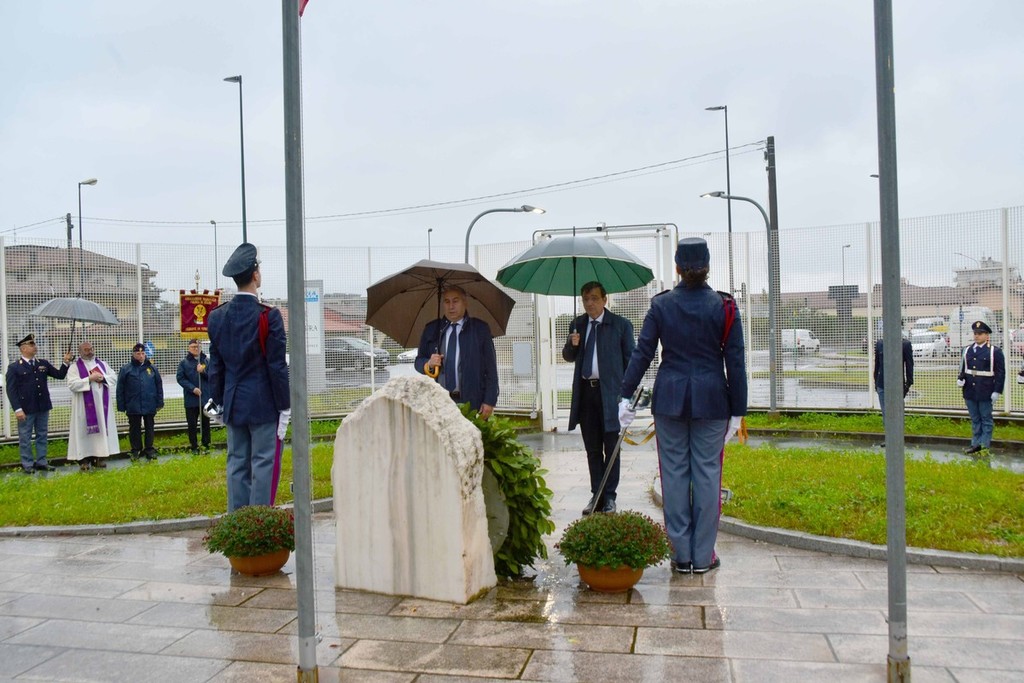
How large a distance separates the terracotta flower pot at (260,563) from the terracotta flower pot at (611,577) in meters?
2.08

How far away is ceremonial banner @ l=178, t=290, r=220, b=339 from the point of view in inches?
561

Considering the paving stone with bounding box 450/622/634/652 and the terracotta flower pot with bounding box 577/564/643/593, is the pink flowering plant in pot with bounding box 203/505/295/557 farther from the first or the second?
the terracotta flower pot with bounding box 577/564/643/593

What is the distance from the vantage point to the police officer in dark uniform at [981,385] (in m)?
12.0

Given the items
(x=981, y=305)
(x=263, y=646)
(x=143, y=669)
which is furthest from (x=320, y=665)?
(x=981, y=305)

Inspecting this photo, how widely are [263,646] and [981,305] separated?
1321 centimetres

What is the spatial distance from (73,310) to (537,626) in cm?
1077

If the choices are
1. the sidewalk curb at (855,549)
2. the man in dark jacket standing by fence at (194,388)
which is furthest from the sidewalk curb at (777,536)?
the man in dark jacket standing by fence at (194,388)

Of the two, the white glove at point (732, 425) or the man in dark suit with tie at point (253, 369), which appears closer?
the white glove at point (732, 425)

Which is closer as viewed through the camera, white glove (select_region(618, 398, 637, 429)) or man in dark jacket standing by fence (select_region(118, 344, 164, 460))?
white glove (select_region(618, 398, 637, 429))

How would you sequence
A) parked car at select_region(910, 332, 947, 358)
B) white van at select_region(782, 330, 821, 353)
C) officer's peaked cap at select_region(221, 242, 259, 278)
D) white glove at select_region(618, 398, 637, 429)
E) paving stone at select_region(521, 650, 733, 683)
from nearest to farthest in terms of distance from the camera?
1. paving stone at select_region(521, 650, 733, 683)
2. white glove at select_region(618, 398, 637, 429)
3. officer's peaked cap at select_region(221, 242, 259, 278)
4. parked car at select_region(910, 332, 947, 358)
5. white van at select_region(782, 330, 821, 353)

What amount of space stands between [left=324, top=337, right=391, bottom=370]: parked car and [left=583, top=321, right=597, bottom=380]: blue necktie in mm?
10217

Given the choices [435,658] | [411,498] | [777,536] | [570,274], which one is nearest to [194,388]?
[570,274]

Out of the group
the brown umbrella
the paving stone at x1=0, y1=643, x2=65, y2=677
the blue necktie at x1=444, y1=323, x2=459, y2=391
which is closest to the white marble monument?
the paving stone at x1=0, y1=643, x2=65, y2=677

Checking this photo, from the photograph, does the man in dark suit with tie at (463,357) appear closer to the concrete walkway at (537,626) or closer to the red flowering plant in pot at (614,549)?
the concrete walkway at (537,626)
